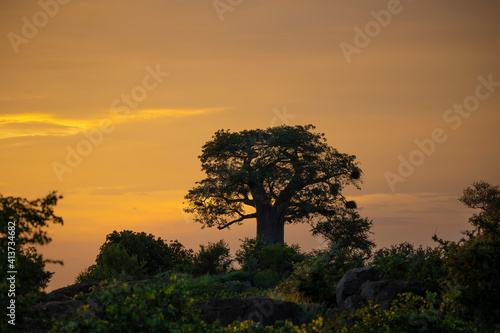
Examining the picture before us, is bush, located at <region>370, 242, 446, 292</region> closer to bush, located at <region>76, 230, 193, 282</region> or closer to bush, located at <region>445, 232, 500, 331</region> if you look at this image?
bush, located at <region>445, 232, 500, 331</region>

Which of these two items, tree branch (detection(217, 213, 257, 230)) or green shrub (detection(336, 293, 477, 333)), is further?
tree branch (detection(217, 213, 257, 230))

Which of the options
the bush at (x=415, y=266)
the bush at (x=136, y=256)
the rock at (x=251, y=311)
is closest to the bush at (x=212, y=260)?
the bush at (x=136, y=256)

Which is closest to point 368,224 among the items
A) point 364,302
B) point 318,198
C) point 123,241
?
point 318,198

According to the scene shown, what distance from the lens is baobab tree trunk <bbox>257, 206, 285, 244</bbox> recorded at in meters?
42.0

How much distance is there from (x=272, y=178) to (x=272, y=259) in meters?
10.0

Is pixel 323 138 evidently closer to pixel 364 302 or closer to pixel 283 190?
pixel 283 190

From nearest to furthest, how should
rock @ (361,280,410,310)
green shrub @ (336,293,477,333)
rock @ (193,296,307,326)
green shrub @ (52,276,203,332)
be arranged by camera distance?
1. green shrub @ (52,276,203,332)
2. green shrub @ (336,293,477,333)
3. rock @ (193,296,307,326)
4. rock @ (361,280,410,310)

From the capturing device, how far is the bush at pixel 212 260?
1298 inches

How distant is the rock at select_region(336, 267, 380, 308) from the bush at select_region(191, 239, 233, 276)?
12556 mm

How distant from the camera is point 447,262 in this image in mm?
15734

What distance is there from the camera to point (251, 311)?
53.4ft

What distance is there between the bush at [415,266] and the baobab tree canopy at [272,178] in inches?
572

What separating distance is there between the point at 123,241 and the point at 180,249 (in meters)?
4.01

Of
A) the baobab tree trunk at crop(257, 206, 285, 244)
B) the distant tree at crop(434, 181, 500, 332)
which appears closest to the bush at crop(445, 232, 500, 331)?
the distant tree at crop(434, 181, 500, 332)
